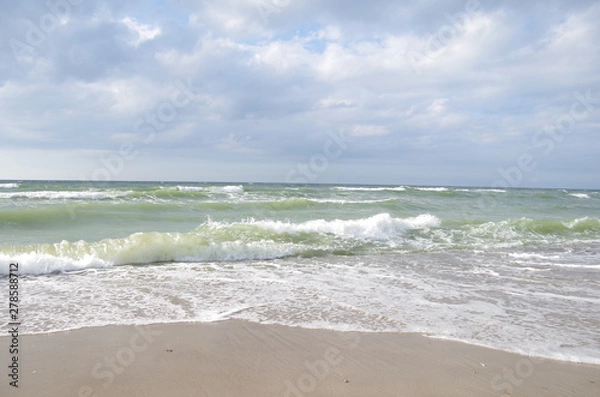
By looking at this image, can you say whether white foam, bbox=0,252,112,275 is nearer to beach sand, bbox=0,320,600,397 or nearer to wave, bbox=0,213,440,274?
wave, bbox=0,213,440,274

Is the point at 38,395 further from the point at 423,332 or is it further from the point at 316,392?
the point at 423,332

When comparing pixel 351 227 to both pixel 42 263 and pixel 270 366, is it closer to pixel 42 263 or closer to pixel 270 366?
pixel 42 263

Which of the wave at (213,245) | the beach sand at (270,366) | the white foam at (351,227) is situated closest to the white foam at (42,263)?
the wave at (213,245)

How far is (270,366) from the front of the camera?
3613 mm

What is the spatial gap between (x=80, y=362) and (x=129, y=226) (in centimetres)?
1018

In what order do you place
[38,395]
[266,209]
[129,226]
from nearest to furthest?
[38,395]
[129,226]
[266,209]

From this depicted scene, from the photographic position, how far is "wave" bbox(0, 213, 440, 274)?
25.2ft

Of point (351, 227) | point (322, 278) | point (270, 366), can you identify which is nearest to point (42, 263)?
point (322, 278)

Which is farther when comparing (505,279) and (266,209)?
(266,209)

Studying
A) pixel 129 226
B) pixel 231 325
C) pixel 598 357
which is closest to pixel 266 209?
pixel 129 226

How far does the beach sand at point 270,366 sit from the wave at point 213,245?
152 inches

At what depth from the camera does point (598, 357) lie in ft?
13.2

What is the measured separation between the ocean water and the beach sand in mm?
342

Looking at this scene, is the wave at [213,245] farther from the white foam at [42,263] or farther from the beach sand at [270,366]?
the beach sand at [270,366]
